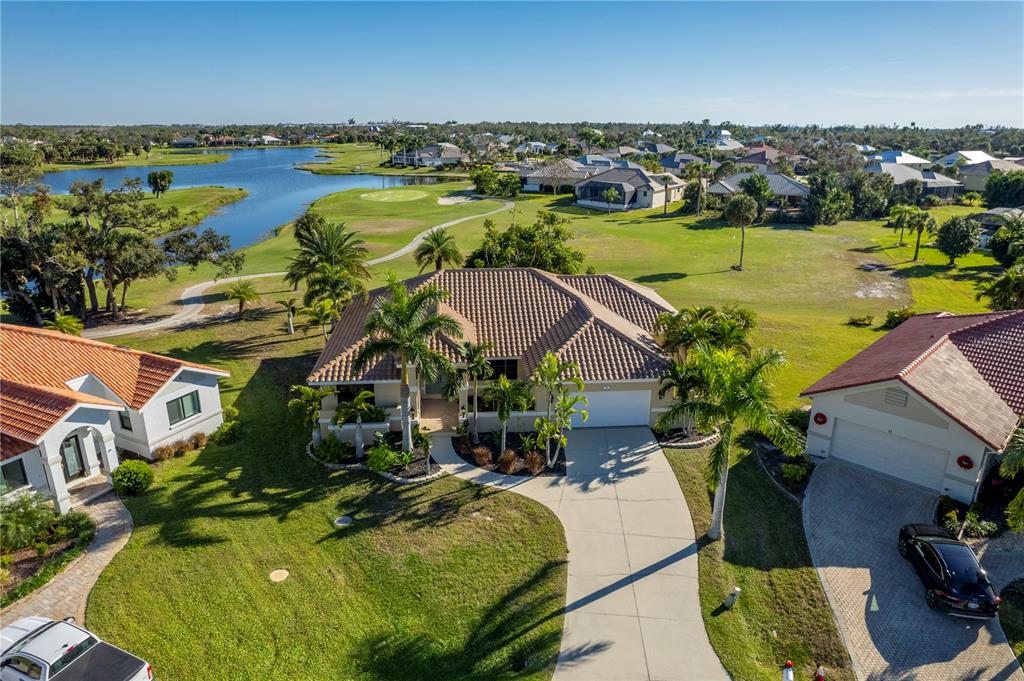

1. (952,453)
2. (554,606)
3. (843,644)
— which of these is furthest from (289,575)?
(952,453)

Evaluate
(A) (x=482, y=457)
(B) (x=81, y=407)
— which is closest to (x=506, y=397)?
(A) (x=482, y=457)

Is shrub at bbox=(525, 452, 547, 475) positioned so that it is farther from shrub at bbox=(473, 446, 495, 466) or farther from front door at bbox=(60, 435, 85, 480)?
front door at bbox=(60, 435, 85, 480)

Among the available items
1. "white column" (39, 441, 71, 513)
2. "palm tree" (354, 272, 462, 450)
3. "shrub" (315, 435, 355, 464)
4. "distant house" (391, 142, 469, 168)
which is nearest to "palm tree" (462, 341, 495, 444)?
"palm tree" (354, 272, 462, 450)

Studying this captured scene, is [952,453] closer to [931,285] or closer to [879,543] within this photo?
[879,543]

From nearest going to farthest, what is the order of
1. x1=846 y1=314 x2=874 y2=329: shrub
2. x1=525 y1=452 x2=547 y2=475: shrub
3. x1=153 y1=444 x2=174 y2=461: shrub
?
x1=525 y1=452 x2=547 y2=475: shrub
x1=153 y1=444 x2=174 y2=461: shrub
x1=846 y1=314 x2=874 y2=329: shrub

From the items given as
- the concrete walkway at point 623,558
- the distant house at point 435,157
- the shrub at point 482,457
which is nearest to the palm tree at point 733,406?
the concrete walkway at point 623,558

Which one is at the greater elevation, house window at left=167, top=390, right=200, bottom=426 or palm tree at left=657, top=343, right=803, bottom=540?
palm tree at left=657, top=343, right=803, bottom=540
